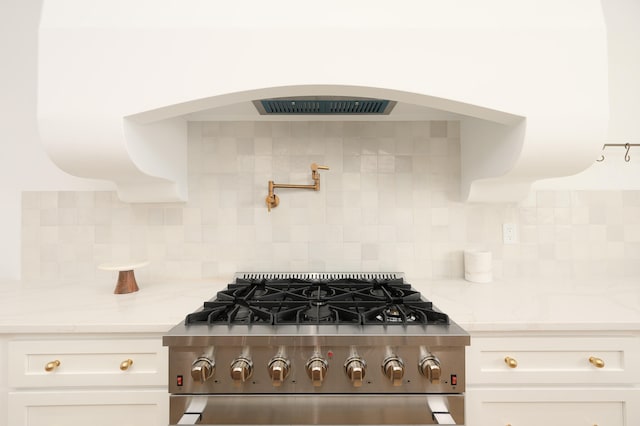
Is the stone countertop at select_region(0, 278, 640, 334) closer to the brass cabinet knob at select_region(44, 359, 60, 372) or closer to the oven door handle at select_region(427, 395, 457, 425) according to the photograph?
the brass cabinet knob at select_region(44, 359, 60, 372)

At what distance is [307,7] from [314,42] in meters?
0.13

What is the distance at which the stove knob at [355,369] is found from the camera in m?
0.89

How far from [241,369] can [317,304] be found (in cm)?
36

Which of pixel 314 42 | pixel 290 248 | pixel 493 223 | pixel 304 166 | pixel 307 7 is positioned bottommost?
pixel 290 248

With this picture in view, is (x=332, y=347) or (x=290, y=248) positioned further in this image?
(x=290, y=248)

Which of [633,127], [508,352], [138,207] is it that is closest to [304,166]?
[138,207]

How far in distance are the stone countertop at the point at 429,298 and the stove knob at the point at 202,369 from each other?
21 centimetres

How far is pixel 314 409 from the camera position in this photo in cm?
96

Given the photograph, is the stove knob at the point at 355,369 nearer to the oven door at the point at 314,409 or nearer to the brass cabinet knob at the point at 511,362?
the oven door at the point at 314,409

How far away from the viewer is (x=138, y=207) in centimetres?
172

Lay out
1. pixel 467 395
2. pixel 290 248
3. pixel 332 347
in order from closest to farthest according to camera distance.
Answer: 1. pixel 332 347
2. pixel 467 395
3. pixel 290 248

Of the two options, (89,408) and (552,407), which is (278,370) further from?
(552,407)

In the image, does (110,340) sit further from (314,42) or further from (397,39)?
(397,39)

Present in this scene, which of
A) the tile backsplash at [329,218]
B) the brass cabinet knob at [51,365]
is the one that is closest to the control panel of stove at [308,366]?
the brass cabinet knob at [51,365]
